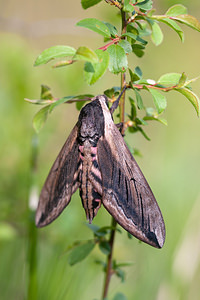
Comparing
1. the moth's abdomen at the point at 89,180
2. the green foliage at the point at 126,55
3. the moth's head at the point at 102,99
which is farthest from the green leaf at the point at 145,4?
the moth's abdomen at the point at 89,180

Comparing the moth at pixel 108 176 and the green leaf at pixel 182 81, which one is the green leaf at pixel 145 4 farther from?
the moth at pixel 108 176

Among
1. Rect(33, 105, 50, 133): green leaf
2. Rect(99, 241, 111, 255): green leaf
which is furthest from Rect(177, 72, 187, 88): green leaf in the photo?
Rect(99, 241, 111, 255): green leaf

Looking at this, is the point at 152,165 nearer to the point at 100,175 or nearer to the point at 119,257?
the point at 119,257

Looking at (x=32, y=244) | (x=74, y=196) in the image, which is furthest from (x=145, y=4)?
(x=74, y=196)

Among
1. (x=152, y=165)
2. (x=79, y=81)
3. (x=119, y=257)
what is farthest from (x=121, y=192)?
(x=152, y=165)

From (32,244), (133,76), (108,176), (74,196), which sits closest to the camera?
(133,76)

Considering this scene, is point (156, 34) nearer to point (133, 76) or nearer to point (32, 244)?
point (133, 76)

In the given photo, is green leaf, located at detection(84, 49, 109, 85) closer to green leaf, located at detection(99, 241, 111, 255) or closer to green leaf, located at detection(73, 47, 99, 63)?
green leaf, located at detection(73, 47, 99, 63)
